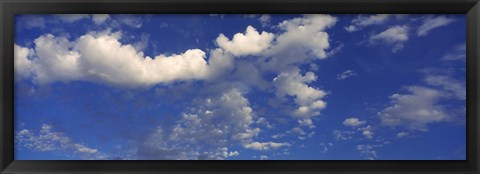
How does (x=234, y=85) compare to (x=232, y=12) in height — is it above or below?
below

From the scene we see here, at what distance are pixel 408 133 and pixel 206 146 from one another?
2.38 feet

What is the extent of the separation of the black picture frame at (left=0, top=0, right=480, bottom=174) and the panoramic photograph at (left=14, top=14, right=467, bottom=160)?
33mm

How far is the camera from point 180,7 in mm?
1731

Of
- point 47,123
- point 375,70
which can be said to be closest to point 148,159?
point 47,123

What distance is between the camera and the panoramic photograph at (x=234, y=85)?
1.76 m

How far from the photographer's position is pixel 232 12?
1.74 metres

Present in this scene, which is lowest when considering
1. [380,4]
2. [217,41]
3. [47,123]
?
[47,123]

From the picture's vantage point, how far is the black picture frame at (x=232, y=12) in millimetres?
1716

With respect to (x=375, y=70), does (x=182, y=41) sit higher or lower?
higher

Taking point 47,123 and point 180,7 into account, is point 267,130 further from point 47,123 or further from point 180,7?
point 47,123

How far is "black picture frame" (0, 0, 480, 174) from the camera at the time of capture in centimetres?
172

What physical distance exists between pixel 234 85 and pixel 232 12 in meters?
0.26

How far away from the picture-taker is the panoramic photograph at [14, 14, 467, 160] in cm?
176

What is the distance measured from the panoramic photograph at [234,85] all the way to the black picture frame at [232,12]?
33 mm
